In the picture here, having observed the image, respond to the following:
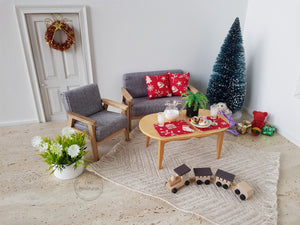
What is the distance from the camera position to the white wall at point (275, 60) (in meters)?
2.90

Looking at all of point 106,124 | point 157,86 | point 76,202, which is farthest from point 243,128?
point 76,202

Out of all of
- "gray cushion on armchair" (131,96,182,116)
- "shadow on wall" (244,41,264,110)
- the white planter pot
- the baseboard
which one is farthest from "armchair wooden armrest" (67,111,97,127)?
"shadow on wall" (244,41,264,110)

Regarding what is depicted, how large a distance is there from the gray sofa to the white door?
0.72 metres

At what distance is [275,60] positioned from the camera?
3197 millimetres

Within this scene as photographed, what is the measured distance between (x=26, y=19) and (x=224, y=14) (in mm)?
3150

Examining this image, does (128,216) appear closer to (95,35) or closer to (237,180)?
(237,180)

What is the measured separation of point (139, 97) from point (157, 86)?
385mm

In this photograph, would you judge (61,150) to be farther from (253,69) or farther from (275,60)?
(253,69)

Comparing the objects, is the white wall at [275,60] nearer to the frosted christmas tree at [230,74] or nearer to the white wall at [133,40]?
the frosted christmas tree at [230,74]

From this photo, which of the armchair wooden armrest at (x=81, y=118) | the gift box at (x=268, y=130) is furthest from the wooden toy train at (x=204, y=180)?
the gift box at (x=268, y=130)

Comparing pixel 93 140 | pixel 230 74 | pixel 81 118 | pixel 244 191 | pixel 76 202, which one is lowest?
pixel 76 202

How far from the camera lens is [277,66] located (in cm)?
317

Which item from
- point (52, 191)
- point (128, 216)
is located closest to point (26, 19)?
point (52, 191)

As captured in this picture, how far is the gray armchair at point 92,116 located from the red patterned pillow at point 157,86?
2.20ft
